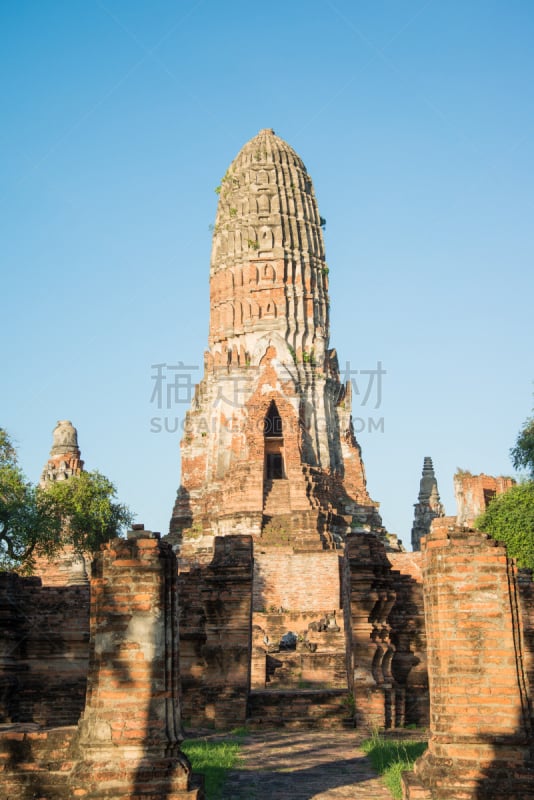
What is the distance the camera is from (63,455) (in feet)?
158

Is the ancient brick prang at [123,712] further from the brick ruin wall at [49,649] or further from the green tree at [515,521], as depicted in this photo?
the green tree at [515,521]

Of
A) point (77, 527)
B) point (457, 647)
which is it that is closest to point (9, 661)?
point (457, 647)

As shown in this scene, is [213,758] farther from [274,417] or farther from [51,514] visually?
[274,417]

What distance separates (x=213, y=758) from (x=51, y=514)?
2470 centimetres

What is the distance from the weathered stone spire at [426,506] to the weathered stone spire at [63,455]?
17.8m

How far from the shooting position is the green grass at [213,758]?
347 inches

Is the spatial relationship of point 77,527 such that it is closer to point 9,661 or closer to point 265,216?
point 265,216

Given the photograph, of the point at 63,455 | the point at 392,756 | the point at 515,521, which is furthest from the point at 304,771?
the point at 63,455

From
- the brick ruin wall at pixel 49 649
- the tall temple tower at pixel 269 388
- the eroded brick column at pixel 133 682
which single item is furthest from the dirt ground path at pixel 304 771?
the tall temple tower at pixel 269 388

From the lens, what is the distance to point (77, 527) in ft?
116

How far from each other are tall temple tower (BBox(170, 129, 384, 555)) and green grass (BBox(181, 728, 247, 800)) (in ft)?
73.7

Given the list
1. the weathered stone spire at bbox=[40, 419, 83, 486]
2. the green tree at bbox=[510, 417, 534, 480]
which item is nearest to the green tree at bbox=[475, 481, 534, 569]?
the green tree at bbox=[510, 417, 534, 480]

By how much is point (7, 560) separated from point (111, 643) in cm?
2478

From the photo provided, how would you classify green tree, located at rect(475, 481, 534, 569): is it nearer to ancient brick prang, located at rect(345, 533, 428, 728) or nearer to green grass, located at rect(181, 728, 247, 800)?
ancient brick prang, located at rect(345, 533, 428, 728)
